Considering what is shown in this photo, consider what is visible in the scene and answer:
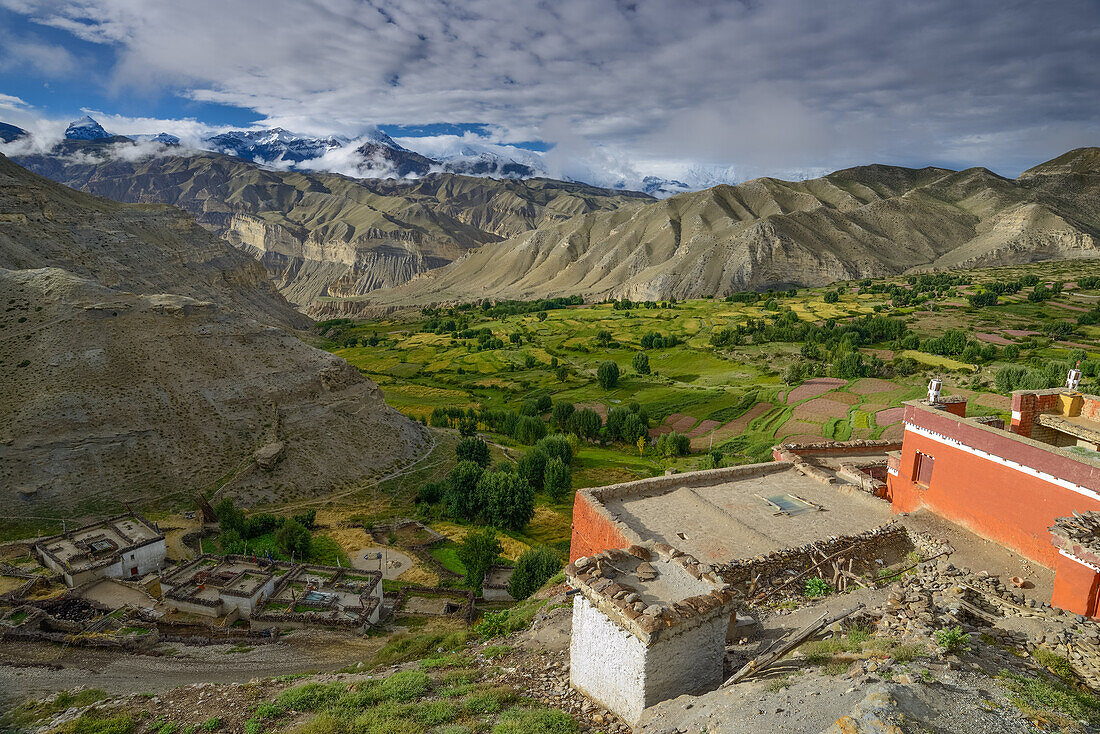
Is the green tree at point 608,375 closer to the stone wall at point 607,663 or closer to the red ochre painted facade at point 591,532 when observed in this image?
the red ochre painted facade at point 591,532

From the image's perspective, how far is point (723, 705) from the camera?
9344mm

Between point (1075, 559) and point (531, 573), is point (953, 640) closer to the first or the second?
point (1075, 559)

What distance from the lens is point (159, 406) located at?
41.7m

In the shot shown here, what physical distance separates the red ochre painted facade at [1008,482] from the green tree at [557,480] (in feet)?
96.4

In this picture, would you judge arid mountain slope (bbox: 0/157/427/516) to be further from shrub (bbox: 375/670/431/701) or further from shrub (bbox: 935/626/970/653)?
shrub (bbox: 935/626/970/653)

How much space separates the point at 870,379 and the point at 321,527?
5905 centimetres

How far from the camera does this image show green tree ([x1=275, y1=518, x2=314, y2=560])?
1346 inches

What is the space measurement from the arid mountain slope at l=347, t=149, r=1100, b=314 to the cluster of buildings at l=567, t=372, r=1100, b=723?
132723 mm

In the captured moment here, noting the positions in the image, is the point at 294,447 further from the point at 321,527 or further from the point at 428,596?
the point at 428,596

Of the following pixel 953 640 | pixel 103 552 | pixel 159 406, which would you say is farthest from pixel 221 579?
pixel 953 640

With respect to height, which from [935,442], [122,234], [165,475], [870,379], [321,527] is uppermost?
[122,234]

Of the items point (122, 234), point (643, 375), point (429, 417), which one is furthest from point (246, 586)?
point (122, 234)

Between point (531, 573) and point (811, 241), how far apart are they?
157 m

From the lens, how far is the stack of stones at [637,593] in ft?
34.8
